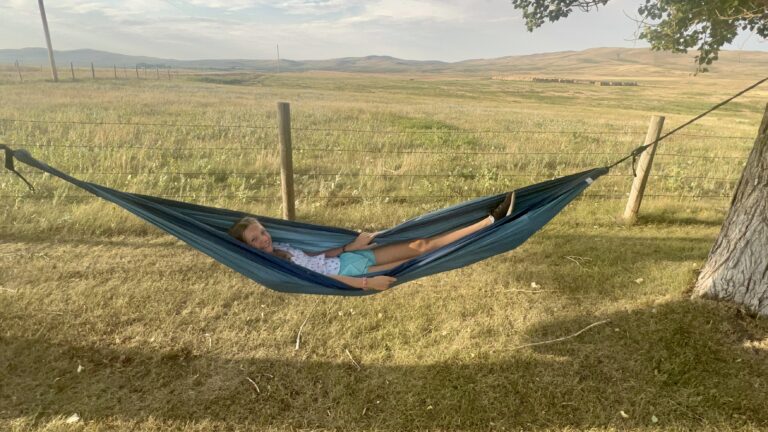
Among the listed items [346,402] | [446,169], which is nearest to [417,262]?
[346,402]

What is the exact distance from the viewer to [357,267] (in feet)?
9.39

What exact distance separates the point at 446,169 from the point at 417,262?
3505 mm

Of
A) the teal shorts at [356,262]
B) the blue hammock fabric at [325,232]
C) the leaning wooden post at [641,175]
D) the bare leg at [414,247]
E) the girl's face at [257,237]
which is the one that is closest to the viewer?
the blue hammock fabric at [325,232]

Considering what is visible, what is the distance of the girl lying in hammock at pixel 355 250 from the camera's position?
2.77 metres

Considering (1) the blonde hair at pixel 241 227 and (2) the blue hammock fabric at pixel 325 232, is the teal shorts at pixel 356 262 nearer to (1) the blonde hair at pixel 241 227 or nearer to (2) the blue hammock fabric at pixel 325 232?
(2) the blue hammock fabric at pixel 325 232

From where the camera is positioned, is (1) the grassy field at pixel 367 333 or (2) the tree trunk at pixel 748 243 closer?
(1) the grassy field at pixel 367 333

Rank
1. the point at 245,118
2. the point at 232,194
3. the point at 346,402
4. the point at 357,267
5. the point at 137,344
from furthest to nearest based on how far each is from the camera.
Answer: the point at 245,118
the point at 232,194
the point at 357,267
the point at 137,344
the point at 346,402

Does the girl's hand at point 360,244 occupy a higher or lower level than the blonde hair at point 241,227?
lower

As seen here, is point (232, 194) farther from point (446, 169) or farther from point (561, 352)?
point (561, 352)

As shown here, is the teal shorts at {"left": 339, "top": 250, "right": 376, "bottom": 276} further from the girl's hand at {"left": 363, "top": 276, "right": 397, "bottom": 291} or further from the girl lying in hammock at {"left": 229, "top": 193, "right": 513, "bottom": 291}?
the girl's hand at {"left": 363, "top": 276, "right": 397, "bottom": 291}

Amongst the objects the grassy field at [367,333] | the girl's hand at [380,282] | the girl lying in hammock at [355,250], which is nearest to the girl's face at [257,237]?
the girl lying in hammock at [355,250]

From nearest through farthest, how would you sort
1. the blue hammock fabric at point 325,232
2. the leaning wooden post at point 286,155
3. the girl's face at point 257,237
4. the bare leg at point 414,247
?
the blue hammock fabric at point 325,232
the girl's face at point 257,237
the bare leg at point 414,247
the leaning wooden post at point 286,155

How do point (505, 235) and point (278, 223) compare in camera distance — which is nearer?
point (505, 235)

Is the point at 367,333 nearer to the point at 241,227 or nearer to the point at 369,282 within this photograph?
the point at 369,282
